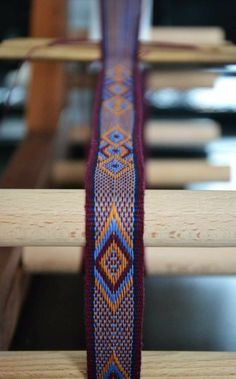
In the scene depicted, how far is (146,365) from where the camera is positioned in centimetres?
Result: 55

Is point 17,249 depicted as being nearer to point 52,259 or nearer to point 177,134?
point 52,259

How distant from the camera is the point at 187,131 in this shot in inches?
53.6

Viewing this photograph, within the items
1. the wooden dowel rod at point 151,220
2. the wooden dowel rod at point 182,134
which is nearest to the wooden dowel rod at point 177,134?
the wooden dowel rod at point 182,134

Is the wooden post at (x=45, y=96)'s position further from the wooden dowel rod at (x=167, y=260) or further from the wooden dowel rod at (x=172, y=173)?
the wooden dowel rod at (x=167, y=260)

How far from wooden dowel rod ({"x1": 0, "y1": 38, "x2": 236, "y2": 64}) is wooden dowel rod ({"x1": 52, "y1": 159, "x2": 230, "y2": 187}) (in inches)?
14.0

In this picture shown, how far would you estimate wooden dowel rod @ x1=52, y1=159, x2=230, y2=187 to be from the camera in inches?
44.9

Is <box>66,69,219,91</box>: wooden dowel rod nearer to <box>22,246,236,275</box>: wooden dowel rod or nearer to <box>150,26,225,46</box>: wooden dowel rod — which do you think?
<box>150,26,225,46</box>: wooden dowel rod

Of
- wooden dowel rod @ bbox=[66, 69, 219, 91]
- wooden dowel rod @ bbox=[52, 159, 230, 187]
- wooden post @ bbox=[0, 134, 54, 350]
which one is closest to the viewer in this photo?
wooden post @ bbox=[0, 134, 54, 350]

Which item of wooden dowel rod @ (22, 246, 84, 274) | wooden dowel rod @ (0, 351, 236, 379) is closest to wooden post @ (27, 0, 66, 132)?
wooden dowel rod @ (22, 246, 84, 274)

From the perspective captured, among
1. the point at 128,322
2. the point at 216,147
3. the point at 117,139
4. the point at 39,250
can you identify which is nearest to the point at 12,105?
the point at 216,147

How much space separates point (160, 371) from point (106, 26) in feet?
1.99

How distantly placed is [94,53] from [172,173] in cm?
42

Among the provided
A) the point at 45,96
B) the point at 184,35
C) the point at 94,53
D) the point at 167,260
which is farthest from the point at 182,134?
the point at 167,260

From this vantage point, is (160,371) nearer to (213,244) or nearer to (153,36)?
(213,244)
